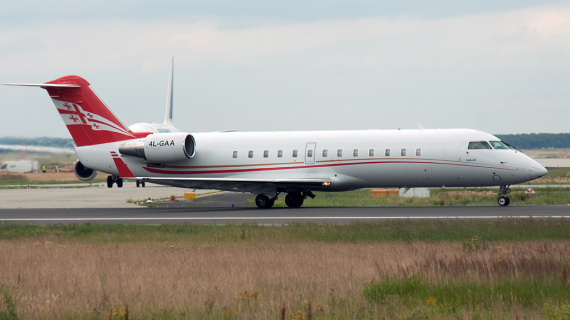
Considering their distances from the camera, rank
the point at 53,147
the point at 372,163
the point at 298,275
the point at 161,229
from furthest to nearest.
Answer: the point at 53,147 → the point at 372,163 → the point at 161,229 → the point at 298,275

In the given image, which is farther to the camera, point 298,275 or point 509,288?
point 298,275

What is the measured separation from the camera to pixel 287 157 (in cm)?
2867

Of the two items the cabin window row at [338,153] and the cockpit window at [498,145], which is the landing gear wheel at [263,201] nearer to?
the cabin window row at [338,153]

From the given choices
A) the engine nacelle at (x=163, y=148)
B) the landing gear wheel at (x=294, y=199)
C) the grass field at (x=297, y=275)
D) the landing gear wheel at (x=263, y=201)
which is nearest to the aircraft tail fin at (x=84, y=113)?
the engine nacelle at (x=163, y=148)

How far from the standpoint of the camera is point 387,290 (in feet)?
28.3

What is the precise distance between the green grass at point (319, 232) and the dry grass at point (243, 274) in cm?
120

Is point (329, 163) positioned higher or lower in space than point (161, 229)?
higher

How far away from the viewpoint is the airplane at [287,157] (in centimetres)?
2633

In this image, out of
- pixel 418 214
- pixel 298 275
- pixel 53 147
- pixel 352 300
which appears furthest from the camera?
pixel 53 147

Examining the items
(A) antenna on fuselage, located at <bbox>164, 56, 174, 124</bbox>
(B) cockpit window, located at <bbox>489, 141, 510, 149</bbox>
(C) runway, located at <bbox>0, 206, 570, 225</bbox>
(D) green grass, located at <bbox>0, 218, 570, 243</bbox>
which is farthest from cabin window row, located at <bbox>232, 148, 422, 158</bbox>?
(A) antenna on fuselage, located at <bbox>164, 56, 174, 124</bbox>

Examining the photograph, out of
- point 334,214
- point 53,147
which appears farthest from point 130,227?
point 53,147

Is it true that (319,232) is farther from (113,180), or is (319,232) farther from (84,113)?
(113,180)

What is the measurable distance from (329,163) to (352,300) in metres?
19.6

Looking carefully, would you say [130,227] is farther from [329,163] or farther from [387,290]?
[387,290]
